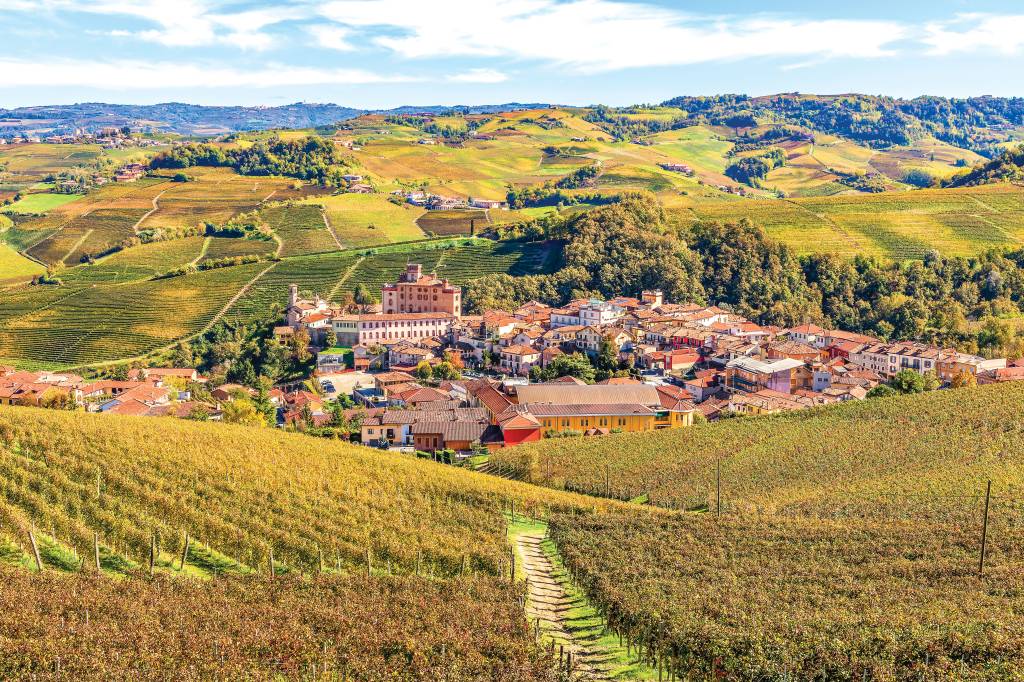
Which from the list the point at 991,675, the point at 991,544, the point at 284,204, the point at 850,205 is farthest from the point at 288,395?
the point at 850,205

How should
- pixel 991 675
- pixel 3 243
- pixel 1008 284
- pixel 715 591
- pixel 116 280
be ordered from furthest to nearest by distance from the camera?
pixel 3 243 → pixel 116 280 → pixel 1008 284 → pixel 715 591 → pixel 991 675

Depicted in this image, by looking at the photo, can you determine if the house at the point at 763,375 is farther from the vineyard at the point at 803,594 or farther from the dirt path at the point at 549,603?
the dirt path at the point at 549,603

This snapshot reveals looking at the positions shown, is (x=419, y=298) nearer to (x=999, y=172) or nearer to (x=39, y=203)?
(x=39, y=203)

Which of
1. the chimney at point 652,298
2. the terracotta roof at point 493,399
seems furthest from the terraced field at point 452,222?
the terracotta roof at point 493,399

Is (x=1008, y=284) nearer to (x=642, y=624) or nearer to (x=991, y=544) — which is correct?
(x=991, y=544)

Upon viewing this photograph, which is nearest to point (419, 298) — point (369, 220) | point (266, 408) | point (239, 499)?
point (266, 408)

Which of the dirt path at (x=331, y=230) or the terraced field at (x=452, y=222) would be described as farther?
the terraced field at (x=452, y=222)
